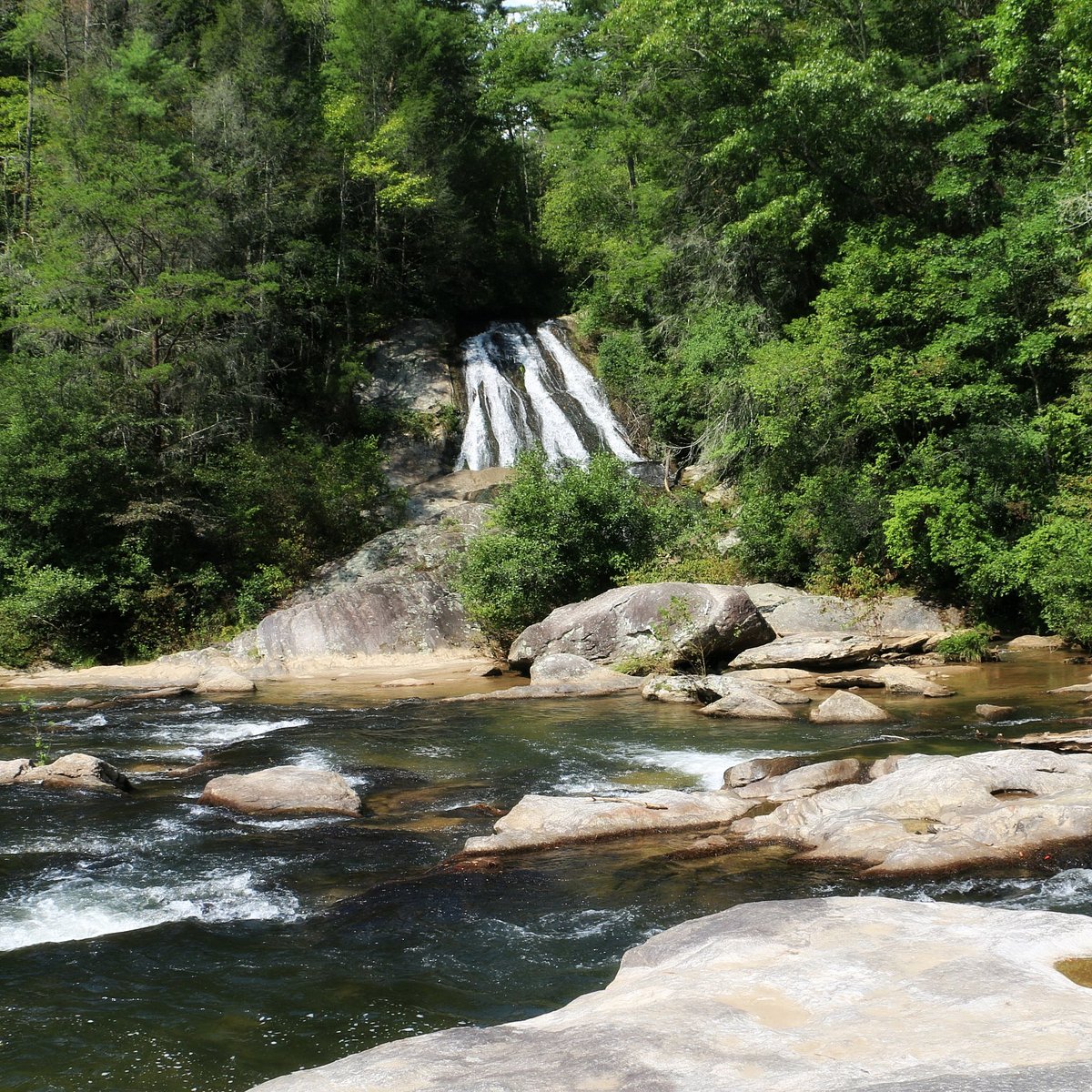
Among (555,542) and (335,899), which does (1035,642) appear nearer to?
(555,542)

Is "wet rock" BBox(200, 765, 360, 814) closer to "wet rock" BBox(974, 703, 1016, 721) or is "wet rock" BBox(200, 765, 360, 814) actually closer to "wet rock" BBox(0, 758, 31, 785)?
"wet rock" BBox(0, 758, 31, 785)

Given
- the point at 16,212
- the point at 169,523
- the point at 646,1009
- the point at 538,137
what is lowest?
the point at 646,1009

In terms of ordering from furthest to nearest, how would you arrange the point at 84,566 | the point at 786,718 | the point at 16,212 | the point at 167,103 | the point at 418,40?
the point at 418,40 → the point at 16,212 → the point at 167,103 → the point at 84,566 → the point at 786,718

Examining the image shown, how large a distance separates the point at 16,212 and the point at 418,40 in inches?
653

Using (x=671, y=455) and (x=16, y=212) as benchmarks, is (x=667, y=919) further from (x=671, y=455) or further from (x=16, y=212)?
(x=16, y=212)

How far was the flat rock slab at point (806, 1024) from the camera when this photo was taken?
3080mm

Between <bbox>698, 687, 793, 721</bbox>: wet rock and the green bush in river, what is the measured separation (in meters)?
5.84

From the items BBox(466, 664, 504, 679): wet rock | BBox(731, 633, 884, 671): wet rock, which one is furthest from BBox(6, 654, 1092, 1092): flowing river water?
BBox(466, 664, 504, 679): wet rock

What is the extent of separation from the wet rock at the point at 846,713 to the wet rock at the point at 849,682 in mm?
2478

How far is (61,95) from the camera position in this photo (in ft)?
95.8

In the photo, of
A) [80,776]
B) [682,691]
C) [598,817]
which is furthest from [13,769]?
[682,691]

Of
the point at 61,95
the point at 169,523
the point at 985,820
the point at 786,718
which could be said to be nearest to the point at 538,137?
the point at 61,95

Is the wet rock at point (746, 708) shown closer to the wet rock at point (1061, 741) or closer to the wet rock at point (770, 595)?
the wet rock at point (1061, 741)

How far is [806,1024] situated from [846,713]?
31.1 ft
